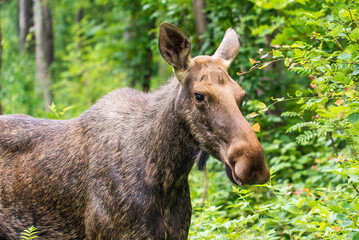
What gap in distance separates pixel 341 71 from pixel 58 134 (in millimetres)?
2784

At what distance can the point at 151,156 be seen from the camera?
13.9 ft

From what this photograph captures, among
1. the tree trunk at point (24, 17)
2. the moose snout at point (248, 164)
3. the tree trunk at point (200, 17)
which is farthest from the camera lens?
the tree trunk at point (24, 17)

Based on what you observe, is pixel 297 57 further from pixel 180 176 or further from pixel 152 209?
pixel 152 209

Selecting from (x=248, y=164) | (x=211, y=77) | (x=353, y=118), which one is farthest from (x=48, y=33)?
(x=248, y=164)

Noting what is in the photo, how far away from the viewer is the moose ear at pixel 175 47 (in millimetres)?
4066

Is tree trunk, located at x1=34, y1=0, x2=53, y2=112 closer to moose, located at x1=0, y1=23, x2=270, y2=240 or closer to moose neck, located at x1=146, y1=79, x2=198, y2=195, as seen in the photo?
moose, located at x1=0, y1=23, x2=270, y2=240

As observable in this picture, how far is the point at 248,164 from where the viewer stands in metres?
3.43

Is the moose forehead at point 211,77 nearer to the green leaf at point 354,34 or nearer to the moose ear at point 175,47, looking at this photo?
the moose ear at point 175,47

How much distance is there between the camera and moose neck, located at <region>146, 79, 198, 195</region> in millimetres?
4125

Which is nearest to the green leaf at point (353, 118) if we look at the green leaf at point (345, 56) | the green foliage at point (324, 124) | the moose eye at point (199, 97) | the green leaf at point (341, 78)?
the green foliage at point (324, 124)

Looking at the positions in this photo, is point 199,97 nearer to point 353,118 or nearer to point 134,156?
point 134,156

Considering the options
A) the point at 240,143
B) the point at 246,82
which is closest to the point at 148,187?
the point at 240,143

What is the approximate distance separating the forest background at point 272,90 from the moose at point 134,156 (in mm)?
531

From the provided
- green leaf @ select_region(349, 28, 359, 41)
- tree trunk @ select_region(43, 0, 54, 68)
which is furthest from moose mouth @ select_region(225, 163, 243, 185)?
tree trunk @ select_region(43, 0, 54, 68)
